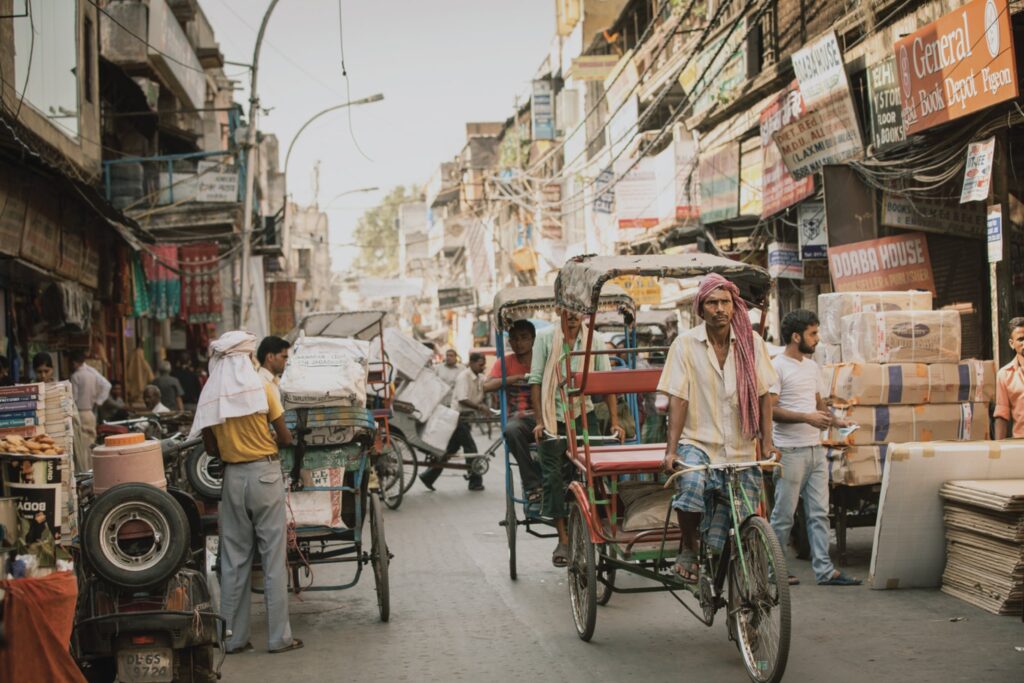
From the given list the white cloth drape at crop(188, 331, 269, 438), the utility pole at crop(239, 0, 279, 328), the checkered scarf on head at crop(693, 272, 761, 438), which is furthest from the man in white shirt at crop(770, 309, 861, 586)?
the utility pole at crop(239, 0, 279, 328)

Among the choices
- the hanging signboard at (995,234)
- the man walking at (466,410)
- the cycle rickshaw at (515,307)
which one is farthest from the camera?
the man walking at (466,410)

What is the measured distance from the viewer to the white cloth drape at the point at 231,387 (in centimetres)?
682

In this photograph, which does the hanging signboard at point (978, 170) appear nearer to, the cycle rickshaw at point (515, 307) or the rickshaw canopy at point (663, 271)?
the cycle rickshaw at point (515, 307)

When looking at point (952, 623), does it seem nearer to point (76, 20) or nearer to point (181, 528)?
point (181, 528)

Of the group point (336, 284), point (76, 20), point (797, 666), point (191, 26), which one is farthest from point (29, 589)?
point (336, 284)

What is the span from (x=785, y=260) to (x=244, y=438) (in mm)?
13869

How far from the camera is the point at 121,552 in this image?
5.86 meters

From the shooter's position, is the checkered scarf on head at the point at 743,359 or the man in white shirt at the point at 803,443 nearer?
the checkered scarf on head at the point at 743,359

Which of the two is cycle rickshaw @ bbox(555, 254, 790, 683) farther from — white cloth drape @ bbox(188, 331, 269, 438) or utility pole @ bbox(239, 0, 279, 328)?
utility pole @ bbox(239, 0, 279, 328)

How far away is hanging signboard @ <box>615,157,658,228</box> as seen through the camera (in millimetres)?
29234

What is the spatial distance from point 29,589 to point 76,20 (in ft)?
49.9

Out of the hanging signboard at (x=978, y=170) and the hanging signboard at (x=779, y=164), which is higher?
the hanging signboard at (x=779, y=164)

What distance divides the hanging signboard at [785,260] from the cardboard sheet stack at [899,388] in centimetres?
973

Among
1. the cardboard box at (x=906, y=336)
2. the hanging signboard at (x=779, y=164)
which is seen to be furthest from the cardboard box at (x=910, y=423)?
the hanging signboard at (x=779, y=164)
